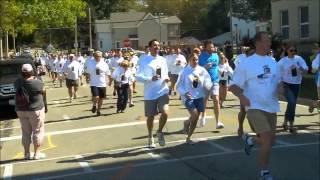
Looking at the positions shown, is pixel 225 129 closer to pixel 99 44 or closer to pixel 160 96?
pixel 160 96

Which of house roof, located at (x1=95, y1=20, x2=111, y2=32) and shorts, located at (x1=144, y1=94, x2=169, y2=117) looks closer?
shorts, located at (x1=144, y1=94, x2=169, y2=117)

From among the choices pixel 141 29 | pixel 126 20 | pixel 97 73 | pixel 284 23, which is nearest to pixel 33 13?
pixel 284 23

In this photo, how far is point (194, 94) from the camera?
10.9 metres

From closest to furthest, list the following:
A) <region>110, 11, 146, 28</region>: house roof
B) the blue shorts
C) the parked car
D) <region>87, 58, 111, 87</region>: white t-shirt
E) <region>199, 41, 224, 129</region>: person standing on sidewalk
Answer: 1. the blue shorts
2. <region>199, 41, 224, 129</region>: person standing on sidewalk
3. <region>87, 58, 111, 87</region>: white t-shirt
4. the parked car
5. <region>110, 11, 146, 28</region>: house roof

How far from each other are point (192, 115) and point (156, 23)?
294 ft

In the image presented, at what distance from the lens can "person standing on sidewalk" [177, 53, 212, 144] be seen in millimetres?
10812

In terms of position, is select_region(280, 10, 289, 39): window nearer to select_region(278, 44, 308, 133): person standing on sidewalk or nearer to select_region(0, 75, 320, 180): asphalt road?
select_region(0, 75, 320, 180): asphalt road

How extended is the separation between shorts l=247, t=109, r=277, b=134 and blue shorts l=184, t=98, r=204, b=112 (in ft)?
10.2

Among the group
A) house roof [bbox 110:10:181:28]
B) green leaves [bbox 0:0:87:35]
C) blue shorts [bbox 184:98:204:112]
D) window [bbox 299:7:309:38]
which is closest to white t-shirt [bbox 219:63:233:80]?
blue shorts [bbox 184:98:204:112]

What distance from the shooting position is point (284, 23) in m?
34.8

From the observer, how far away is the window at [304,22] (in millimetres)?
32094

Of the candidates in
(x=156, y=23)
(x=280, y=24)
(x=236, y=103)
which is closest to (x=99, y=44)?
(x=156, y=23)

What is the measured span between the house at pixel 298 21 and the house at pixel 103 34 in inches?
2738

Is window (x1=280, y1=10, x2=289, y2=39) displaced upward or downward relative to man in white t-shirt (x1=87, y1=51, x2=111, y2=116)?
upward
